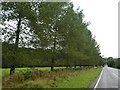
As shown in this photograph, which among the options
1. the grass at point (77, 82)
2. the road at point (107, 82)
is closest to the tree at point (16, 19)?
the grass at point (77, 82)

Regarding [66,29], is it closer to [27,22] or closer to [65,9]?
[65,9]

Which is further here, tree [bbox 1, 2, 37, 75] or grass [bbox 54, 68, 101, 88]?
grass [bbox 54, 68, 101, 88]

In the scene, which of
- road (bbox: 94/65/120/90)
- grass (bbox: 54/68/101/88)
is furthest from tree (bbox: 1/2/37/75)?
road (bbox: 94/65/120/90)

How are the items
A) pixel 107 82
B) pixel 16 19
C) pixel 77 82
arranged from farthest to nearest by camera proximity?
pixel 107 82, pixel 77 82, pixel 16 19

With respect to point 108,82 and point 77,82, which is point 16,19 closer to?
point 77,82

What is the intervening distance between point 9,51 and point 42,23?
310 centimetres

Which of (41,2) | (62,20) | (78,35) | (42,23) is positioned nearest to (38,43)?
(42,23)

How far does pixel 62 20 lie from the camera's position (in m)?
32.8

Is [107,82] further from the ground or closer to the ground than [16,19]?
closer to the ground

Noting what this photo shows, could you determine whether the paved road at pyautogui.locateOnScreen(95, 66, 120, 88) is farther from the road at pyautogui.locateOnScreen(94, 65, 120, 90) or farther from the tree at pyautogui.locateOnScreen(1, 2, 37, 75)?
the tree at pyautogui.locateOnScreen(1, 2, 37, 75)

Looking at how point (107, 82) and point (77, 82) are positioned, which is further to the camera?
point (107, 82)

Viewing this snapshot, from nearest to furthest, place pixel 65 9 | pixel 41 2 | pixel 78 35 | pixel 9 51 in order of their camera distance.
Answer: pixel 9 51, pixel 41 2, pixel 65 9, pixel 78 35

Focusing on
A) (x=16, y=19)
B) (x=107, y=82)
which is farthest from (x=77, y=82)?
(x=16, y=19)

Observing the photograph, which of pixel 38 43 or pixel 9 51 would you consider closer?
pixel 9 51
